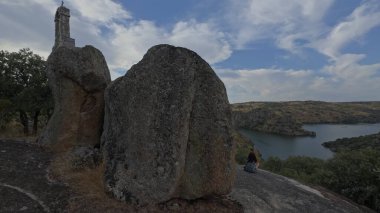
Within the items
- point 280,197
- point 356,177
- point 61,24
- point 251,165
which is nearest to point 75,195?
point 280,197

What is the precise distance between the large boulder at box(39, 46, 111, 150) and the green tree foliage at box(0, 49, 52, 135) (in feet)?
37.0

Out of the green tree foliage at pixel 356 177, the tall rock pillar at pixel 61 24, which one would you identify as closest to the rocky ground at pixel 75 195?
the green tree foliage at pixel 356 177

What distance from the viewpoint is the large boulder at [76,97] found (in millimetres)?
17031

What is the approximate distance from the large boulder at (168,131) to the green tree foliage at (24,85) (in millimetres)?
18226

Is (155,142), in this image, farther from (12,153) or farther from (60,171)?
(12,153)

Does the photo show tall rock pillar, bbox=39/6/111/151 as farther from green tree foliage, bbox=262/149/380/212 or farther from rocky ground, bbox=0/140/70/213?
green tree foliage, bbox=262/149/380/212

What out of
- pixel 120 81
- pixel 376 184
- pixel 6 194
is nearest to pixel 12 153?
pixel 6 194

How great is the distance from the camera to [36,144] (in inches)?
698

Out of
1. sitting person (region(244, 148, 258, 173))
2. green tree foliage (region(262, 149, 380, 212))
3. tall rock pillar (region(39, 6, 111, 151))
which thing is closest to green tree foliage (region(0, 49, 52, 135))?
tall rock pillar (region(39, 6, 111, 151))

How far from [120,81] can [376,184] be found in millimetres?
14050

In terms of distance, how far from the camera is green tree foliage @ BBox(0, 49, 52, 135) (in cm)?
2762

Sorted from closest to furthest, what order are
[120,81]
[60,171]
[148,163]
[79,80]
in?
[148,163] < [120,81] < [60,171] < [79,80]

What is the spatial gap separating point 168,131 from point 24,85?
73.2 ft

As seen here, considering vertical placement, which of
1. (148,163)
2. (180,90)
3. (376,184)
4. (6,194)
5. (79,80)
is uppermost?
(79,80)
